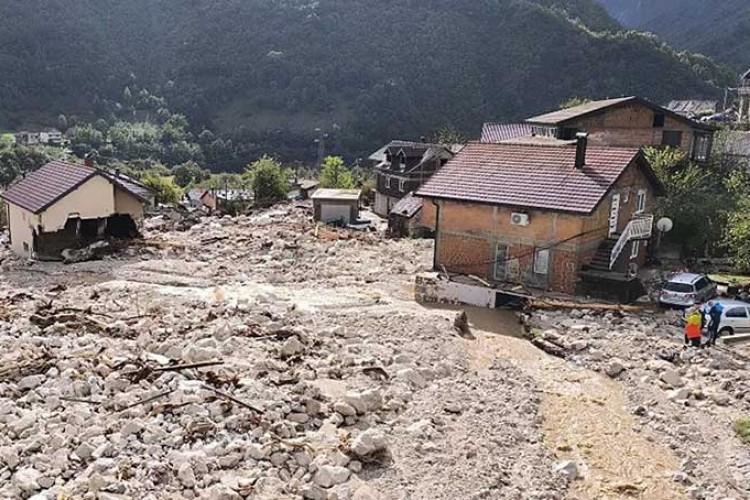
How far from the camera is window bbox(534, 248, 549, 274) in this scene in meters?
24.5

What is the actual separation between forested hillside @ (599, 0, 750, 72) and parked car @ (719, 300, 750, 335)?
10140 cm

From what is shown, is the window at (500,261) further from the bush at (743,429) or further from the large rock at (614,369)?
the bush at (743,429)

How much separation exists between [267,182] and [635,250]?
35.7 m

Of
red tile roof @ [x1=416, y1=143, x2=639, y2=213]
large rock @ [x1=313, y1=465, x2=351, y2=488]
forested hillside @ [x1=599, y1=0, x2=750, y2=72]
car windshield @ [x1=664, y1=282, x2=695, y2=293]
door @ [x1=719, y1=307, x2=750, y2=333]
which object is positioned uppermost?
forested hillside @ [x1=599, y1=0, x2=750, y2=72]

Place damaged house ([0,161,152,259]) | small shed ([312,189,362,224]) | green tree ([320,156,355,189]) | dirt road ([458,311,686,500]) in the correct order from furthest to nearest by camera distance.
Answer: green tree ([320,156,355,189])
small shed ([312,189,362,224])
damaged house ([0,161,152,259])
dirt road ([458,311,686,500])

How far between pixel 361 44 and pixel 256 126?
24.4m

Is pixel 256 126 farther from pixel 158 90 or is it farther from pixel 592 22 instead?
pixel 592 22

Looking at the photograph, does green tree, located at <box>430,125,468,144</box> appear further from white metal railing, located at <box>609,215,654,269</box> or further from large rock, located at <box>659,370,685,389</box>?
large rock, located at <box>659,370,685,389</box>

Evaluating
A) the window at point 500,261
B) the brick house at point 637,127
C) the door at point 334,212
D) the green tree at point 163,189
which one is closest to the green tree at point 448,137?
the brick house at point 637,127

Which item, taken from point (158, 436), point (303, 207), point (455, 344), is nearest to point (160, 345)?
point (158, 436)

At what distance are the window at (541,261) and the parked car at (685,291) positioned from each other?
416 cm

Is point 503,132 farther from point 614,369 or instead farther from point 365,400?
point 365,400

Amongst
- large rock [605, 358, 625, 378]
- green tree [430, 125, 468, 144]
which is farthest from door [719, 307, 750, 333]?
green tree [430, 125, 468, 144]

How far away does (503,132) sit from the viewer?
5375cm
